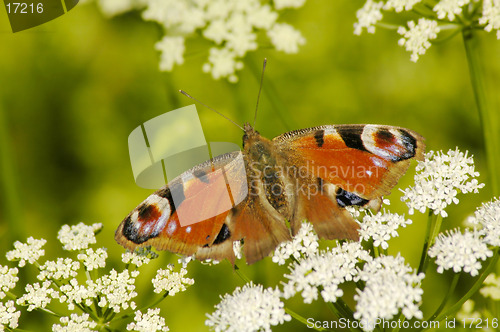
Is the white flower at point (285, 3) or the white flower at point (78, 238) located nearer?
the white flower at point (78, 238)

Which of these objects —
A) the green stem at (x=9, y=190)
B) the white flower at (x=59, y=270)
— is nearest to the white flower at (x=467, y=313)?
the white flower at (x=59, y=270)

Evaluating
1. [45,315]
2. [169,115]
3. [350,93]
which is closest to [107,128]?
[169,115]

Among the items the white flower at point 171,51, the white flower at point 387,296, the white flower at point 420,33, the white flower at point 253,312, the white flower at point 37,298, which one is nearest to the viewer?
the white flower at point 387,296

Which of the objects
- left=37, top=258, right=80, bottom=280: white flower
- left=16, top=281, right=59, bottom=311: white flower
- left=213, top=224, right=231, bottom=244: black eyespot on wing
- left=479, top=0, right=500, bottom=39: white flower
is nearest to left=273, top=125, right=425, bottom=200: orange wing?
left=213, top=224, right=231, bottom=244: black eyespot on wing

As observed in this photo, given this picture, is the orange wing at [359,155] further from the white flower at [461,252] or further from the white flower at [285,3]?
the white flower at [285,3]

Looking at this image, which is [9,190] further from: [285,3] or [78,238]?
[285,3]

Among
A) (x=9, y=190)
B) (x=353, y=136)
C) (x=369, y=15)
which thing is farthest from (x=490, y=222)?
(x=9, y=190)

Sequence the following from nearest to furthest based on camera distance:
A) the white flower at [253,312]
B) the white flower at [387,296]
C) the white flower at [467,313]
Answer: the white flower at [387,296] → the white flower at [253,312] → the white flower at [467,313]
